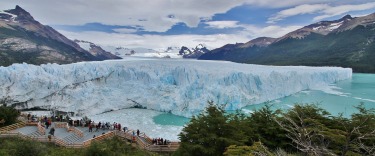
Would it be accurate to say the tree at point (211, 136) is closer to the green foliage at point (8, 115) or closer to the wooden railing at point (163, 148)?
the wooden railing at point (163, 148)

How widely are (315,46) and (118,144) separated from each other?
354ft

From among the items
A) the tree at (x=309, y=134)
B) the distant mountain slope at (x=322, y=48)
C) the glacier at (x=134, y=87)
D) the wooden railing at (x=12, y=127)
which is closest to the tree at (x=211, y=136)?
the tree at (x=309, y=134)

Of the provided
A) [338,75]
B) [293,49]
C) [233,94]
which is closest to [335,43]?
[293,49]

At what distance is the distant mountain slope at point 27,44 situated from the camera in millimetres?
64944

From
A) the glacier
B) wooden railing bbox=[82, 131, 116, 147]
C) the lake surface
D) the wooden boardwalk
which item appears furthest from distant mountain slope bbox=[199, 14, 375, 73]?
wooden railing bbox=[82, 131, 116, 147]

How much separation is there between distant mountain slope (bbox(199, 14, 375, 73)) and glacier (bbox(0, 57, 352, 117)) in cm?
5217

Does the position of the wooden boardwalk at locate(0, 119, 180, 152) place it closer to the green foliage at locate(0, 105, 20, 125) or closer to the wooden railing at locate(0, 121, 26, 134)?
the wooden railing at locate(0, 121, 26, 134)

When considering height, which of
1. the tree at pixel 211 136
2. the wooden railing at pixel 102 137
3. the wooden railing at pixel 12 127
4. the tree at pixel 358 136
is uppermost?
the tree at pixel 358 136

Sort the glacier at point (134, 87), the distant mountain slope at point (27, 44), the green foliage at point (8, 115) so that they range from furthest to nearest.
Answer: the distant mountain slope at point (27, 44) → the glacier at point (134, 87) → the green foliage at point (8, 115)

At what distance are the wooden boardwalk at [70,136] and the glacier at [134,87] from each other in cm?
755

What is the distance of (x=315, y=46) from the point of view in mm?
109250

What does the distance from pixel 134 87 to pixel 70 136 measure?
13.0 metres

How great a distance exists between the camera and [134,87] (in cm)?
2923

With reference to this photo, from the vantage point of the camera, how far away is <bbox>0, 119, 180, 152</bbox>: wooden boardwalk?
49.7 feet
